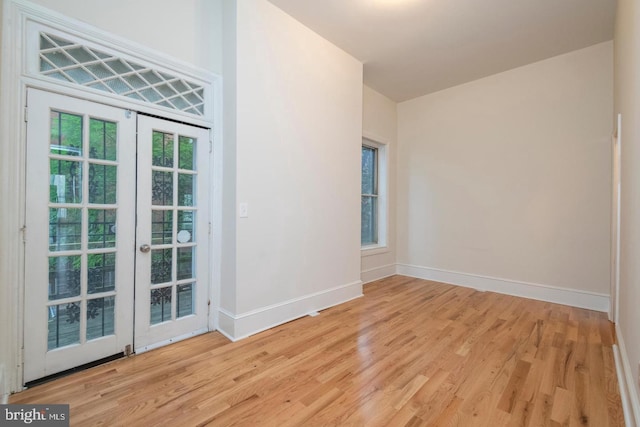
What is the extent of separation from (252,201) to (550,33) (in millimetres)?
3835

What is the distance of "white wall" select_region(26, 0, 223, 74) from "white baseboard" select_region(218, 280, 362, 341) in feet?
8.01

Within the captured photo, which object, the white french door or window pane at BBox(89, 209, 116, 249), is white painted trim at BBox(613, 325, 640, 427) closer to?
the white french door

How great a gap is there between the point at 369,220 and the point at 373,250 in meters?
0.60

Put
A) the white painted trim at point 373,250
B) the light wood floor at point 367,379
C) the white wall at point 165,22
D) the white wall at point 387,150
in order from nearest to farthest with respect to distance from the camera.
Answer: the light wood floor at point 367,379, the white wall at point 165,22, the white painted trim at point 373,250, the white wall at point 387,150

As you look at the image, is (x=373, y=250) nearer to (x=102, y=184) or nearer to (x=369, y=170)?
(x=369, y=170)

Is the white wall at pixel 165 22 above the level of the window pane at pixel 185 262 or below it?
above

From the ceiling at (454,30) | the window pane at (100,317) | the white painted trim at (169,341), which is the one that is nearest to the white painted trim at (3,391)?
the window pane at (100,317)

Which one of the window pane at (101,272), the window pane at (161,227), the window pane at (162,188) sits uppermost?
the window pane at (162,188)

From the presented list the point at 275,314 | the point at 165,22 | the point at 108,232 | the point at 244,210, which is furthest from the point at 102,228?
the point at 165,22

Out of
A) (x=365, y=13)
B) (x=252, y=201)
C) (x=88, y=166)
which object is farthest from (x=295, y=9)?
(x=88, y=166)

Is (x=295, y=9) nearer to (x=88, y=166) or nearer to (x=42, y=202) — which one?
(x=88, y=166)

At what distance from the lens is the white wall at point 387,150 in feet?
15.4

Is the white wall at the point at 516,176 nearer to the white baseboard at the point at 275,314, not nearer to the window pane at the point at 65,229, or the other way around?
the white baseboard at the point at 275,314

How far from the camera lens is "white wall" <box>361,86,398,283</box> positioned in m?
4.70
